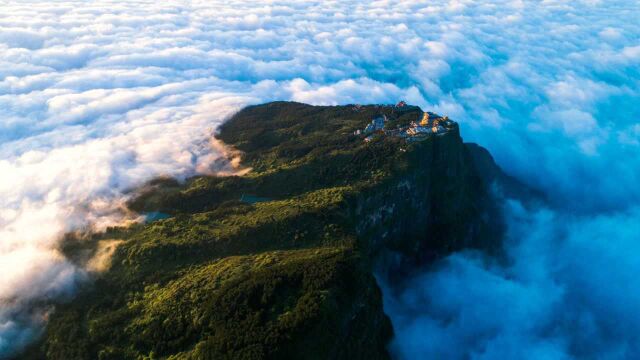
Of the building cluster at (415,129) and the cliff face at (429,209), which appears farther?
the building cluster at (415,129)

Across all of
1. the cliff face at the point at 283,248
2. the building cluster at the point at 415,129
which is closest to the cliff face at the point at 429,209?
the cliff face at the point at 283,248

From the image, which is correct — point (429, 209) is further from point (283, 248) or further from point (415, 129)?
point (283, 248)

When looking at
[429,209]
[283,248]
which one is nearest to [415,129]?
[429,209]

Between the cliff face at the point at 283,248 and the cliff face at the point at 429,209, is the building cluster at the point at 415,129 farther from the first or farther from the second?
the cliff face at the point at 283,248

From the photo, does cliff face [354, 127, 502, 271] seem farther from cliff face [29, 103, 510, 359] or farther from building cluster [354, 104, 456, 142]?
building cluster [354, 104, 456, 142]

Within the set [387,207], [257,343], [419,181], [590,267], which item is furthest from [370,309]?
[590,267]

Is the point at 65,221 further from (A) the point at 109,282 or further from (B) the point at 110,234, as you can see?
(A) the point at 109,282

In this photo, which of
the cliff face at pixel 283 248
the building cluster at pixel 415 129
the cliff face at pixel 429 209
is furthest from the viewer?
the building cluster at pixel 415 129
